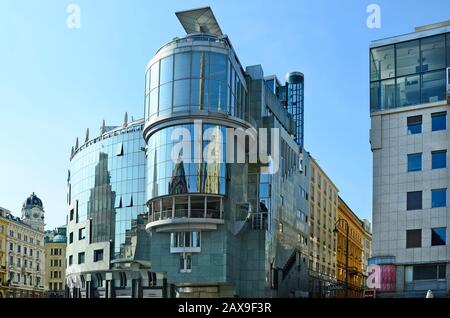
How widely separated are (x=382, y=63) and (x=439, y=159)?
7878 mm

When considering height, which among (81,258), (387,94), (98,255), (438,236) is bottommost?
(81,258)

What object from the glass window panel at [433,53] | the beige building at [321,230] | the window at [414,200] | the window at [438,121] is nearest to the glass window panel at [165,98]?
the glass window panel at [433,53]

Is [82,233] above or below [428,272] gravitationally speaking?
above

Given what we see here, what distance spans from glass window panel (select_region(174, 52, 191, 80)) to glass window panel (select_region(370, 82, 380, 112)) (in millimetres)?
14628

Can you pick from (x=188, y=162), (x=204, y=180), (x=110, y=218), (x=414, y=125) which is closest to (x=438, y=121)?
(x=414, y=125)

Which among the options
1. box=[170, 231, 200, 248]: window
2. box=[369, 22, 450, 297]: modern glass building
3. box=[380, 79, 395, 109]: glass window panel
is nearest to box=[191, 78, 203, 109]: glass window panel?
box=[170, 231, 200, 248]: window

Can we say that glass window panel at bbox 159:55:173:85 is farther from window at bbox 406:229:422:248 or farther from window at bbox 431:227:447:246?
window at bbox 431:227:447:246

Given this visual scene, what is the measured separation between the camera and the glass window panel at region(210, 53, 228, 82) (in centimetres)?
4900

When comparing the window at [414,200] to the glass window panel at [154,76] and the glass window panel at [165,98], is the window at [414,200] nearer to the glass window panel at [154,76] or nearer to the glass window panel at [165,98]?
the glass window panel at [165,98]

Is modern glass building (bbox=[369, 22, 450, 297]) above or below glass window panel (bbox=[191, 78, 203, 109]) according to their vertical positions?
below

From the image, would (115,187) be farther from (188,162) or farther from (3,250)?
(3,250)

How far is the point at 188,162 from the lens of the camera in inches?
1887

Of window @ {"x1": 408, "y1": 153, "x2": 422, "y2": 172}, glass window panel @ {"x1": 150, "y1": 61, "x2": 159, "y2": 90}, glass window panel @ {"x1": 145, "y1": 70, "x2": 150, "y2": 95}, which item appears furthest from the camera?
glass window panel @ {"x1": 145, "y1": 70, "x2": 150, "y2": 95}
